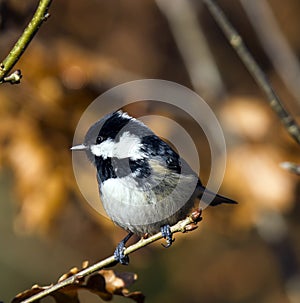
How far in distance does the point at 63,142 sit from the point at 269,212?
4.87 feet

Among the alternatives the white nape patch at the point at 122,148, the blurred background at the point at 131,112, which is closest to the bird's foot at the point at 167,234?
the white nape patch at the point at 122,148

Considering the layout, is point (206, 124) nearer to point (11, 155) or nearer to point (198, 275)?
point (11, 155)

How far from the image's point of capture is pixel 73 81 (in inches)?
169

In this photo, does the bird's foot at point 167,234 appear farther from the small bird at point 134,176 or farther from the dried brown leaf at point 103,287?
the dried brown leaf at point 103,287

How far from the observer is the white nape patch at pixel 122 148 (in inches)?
116

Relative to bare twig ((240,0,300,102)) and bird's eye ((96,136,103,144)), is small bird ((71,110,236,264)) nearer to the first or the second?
bird's eye ((96,136,103,144))

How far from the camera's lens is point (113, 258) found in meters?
2.25

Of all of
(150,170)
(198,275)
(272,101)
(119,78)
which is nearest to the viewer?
(272,101)

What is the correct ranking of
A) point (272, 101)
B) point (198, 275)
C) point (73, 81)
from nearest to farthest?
point (272, 101) → point (73, 81) → point (198, 275)

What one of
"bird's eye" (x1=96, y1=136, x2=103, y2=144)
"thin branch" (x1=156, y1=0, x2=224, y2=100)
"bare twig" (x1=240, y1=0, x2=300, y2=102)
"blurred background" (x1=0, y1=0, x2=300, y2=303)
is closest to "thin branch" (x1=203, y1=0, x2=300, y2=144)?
"bird's eye" (x1=96, y1=136, x2=103, y2=144)

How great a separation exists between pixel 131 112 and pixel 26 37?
2.27 m

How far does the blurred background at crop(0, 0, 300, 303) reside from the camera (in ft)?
14.4

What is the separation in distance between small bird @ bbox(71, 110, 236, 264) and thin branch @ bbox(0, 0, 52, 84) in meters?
0.89

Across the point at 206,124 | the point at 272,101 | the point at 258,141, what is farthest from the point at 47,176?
the point at 272,101
